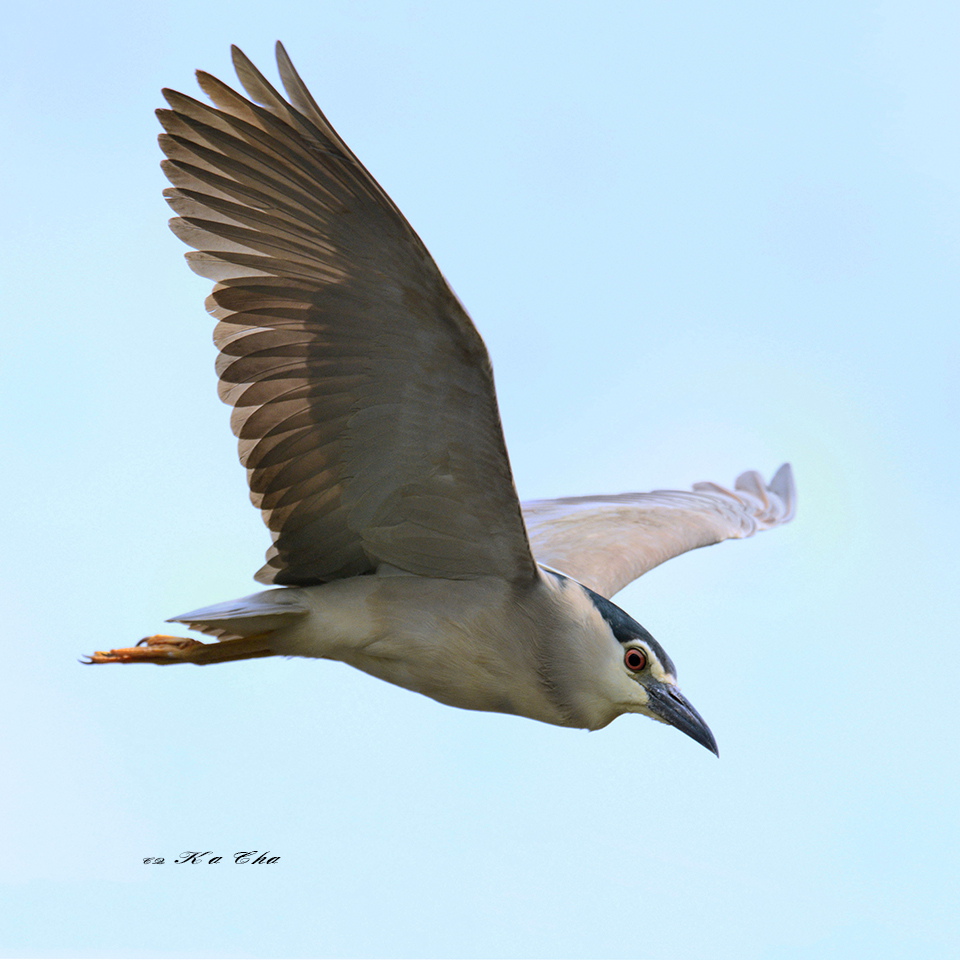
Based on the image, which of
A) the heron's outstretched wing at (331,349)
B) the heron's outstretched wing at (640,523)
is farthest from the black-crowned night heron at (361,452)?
the heron's outstretched wing at (640,523)

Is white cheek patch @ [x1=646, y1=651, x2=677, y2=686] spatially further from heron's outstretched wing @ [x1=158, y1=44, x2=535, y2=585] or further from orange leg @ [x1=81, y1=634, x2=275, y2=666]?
orange leg @ [x1=81, y1=634, x2=275, y2=666]

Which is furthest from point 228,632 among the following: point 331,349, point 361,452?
point 331,349

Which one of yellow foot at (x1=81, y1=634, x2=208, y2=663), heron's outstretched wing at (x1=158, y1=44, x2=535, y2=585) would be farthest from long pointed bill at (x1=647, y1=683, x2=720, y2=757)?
yellow foot at (x1=81, y1=634, x2=208, y2=663)

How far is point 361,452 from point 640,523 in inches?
102

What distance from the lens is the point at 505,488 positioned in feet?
12.7

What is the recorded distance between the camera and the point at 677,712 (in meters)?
4.26

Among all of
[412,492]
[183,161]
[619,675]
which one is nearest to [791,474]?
[619,675]

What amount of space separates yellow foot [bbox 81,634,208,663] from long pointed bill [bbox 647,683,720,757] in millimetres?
1673

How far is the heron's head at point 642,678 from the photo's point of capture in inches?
167

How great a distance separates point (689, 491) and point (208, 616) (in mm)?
3826

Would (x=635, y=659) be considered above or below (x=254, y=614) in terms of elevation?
below

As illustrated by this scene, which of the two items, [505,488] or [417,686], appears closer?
[505,488]

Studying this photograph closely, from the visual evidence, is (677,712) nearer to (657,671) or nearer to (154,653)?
(657,671)

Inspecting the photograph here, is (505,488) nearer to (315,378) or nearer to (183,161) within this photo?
(315,378)
